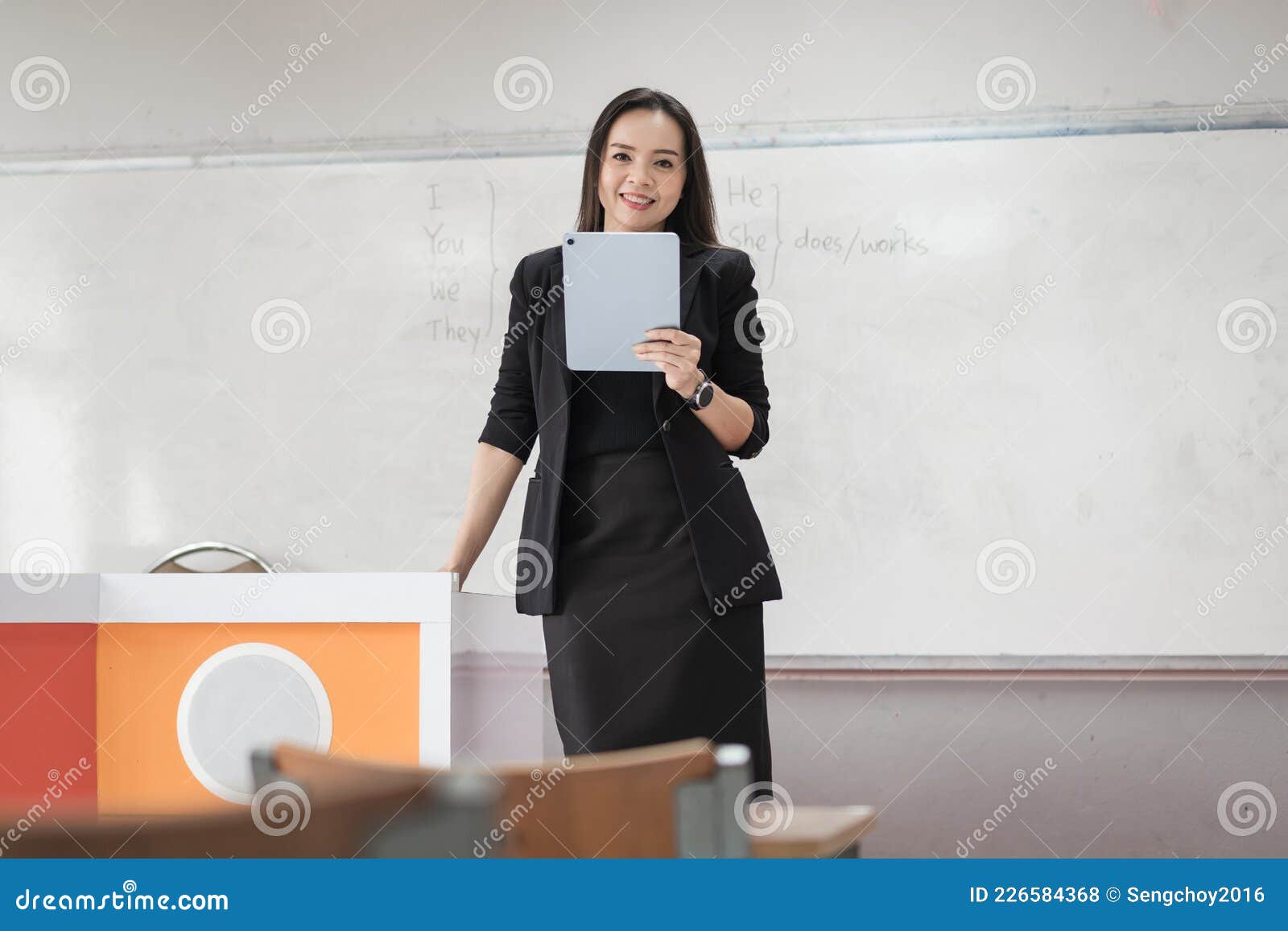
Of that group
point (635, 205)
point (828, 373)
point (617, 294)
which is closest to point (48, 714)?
point (617, 294)

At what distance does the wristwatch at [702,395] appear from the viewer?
1275mm

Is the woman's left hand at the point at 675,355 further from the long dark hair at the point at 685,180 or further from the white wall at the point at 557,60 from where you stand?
the white wall at the point at 557,60

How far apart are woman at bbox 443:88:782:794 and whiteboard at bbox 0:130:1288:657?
1.41m

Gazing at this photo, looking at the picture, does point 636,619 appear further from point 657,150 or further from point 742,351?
point 657,150

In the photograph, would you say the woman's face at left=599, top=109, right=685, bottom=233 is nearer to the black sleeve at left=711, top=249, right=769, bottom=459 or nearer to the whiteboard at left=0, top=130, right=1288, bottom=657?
the black sleeve at left=711, top=249, right=769, bottom=459

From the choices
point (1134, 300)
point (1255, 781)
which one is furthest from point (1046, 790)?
point (1134, 300)

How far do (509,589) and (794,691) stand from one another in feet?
2.44

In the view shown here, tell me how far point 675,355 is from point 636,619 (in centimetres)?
31

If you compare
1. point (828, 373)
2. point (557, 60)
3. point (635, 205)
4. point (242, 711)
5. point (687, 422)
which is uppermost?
point (557, 60)

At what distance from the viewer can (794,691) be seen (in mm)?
2758

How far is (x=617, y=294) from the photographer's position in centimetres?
129

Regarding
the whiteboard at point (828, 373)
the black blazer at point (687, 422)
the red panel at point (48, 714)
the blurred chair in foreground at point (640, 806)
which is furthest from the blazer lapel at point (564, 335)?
the whiteboard at point (828, 373)

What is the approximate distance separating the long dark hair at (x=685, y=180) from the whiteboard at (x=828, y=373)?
1.37 meters

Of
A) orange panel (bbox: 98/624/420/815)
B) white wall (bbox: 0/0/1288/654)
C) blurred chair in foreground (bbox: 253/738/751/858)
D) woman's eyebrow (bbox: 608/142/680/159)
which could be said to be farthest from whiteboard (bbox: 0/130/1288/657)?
blurred chair in foreground (bbox: 253/738/751/858)
